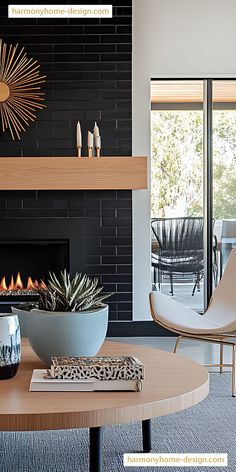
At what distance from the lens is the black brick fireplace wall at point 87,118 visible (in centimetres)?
564

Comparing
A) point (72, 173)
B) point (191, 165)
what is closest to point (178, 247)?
point (191, 165)

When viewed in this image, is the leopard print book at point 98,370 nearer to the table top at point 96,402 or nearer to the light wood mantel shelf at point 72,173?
the table top at point 96,402

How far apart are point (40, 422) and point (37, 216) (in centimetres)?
388

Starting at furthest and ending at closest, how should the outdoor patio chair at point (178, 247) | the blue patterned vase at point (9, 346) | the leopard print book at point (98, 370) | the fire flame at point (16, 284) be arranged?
the outdoor patio chair at point (178, 247) < the fire flame at point (16, 284) < the blue patterned vase at point (9, 346) < the leopard print book at point (98, 370)

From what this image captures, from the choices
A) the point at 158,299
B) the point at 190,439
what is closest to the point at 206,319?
the point at 158,299

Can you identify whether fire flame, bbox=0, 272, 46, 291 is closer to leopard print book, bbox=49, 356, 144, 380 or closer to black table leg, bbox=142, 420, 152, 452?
black table leg, bbox=142, 420, 152, 452

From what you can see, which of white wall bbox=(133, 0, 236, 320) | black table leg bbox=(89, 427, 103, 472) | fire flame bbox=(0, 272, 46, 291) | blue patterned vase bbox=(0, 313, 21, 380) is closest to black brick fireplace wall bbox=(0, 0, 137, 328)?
white wall bbox=(133, 0, 236, 320)

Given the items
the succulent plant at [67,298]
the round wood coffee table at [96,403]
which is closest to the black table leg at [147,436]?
the round wood coffee table at [96,403]

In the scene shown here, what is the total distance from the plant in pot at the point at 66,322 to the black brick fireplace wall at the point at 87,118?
324 centimetres

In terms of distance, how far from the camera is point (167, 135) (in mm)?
5941

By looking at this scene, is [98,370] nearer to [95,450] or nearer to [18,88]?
[95,450]

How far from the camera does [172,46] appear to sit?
5.80 m

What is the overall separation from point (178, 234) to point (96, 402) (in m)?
4.04

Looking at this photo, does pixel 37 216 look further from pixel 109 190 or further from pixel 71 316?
pixel 71 316
